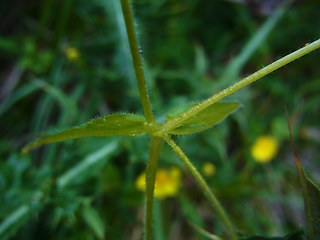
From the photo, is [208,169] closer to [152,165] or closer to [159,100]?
[159,100]

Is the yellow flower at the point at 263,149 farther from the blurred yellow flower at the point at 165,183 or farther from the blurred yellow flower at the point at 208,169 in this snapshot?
the blurred yellow flower at the point at 165,183

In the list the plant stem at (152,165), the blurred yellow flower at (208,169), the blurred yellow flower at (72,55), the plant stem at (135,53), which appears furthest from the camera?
the blurred yellow flower at (72,55)

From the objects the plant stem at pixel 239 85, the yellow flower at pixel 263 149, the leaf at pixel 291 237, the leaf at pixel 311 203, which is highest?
the plant stem at pixel 239 85

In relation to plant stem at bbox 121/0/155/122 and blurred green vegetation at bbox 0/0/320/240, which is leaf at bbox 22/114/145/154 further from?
blurred green vegetation at bbox 0/0/320/240

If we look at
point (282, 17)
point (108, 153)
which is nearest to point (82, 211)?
point (108, 153)

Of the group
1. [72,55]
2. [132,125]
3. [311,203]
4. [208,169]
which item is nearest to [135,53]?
[132,125]

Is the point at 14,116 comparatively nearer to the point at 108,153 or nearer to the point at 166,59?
the point at 108,153

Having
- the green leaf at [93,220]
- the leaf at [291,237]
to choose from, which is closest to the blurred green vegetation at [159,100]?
the green leaf at [93,220]

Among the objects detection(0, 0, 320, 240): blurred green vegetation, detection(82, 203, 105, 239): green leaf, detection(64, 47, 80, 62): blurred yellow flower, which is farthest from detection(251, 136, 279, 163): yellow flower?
detection(64, 47, 80, 62): blurred yellow flower
